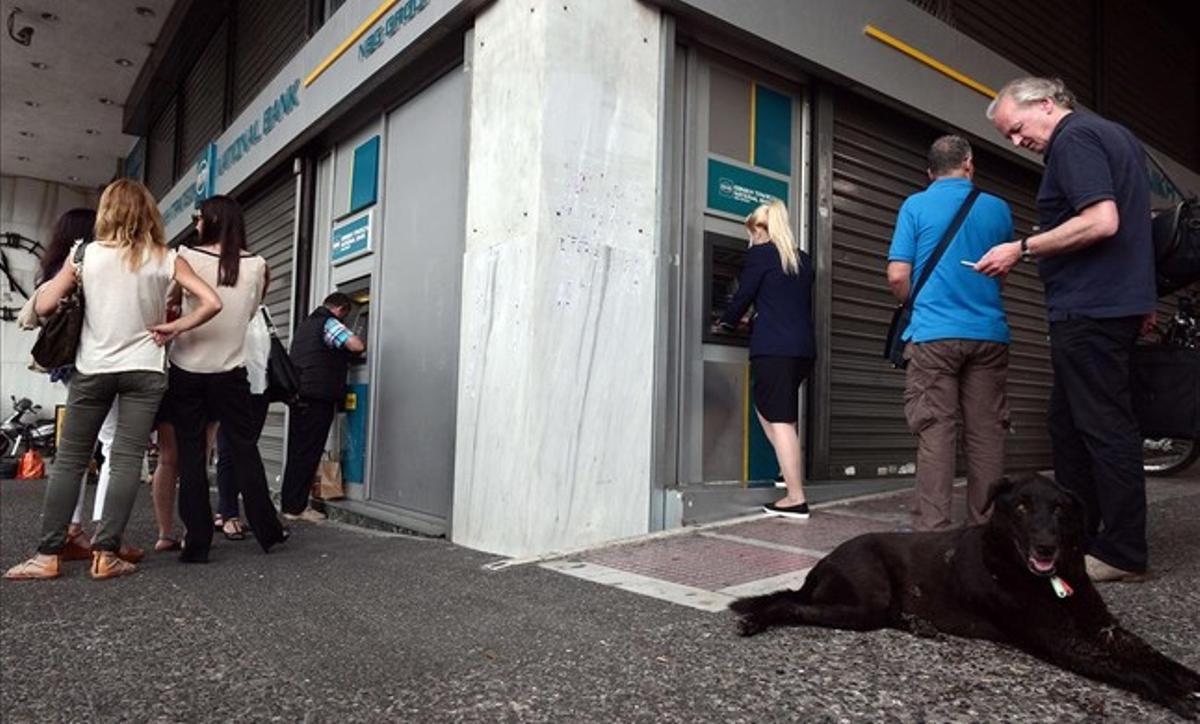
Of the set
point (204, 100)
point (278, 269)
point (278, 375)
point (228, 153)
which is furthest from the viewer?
point (204, 100)

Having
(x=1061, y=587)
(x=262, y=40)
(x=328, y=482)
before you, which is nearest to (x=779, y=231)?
(x=1061, y=587)

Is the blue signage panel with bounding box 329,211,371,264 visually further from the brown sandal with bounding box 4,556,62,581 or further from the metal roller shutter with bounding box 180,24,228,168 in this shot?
the metal roller shutter with bounding box 180,24,228,168

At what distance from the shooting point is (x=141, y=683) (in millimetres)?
2459

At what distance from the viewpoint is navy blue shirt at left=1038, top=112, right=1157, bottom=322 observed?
9.46ft

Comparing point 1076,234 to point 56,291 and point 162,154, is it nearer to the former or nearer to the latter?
point 56,291

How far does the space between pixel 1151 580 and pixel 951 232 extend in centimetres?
157

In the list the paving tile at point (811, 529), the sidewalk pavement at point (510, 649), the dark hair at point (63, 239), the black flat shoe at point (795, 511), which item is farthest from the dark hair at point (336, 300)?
the black flat shoe at point (795, 511)

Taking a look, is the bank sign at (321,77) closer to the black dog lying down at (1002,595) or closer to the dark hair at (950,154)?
the dark hair at (950,154)

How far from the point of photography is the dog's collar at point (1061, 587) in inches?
86.7

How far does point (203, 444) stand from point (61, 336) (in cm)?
84

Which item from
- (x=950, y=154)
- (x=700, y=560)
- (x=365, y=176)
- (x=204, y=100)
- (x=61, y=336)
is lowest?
(x=700, y=560)

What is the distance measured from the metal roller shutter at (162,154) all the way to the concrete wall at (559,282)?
11.7m

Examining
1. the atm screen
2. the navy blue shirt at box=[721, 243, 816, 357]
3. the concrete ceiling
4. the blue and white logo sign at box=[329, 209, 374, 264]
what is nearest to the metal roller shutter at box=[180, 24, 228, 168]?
the concrete ceiling

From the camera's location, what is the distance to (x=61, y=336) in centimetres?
377
